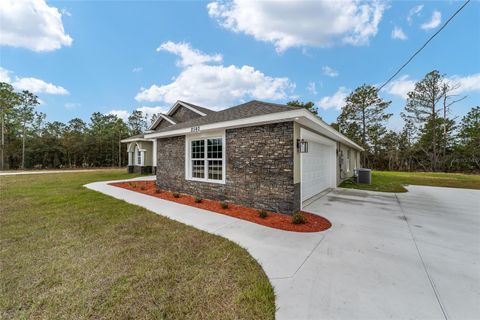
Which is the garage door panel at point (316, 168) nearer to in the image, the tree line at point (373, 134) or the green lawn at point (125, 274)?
the green lawn at point (125, 274)

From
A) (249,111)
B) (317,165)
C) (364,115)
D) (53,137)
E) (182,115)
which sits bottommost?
(317,165)

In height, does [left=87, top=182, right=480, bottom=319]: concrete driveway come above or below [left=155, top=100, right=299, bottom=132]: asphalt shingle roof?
below

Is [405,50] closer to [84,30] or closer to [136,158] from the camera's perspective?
[84,30]

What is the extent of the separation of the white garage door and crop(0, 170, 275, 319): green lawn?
4.13m

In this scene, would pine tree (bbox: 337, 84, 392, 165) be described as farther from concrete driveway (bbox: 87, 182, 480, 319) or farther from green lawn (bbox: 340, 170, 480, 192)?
concrete driveway (bbox: 87, 182, 480, 319)

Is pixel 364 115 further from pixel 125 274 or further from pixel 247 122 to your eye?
pixel 125 274

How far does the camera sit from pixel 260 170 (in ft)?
18.6

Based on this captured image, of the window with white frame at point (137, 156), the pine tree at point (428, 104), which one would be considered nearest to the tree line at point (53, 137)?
the window with white frame at point (137, 156)

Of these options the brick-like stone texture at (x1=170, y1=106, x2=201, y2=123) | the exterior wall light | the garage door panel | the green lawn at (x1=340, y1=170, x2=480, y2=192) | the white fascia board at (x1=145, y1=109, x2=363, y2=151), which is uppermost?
the brick-like stone texture at (x1=170, y1=106, x2=201, y2=123)

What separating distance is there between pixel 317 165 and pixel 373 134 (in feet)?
75.5

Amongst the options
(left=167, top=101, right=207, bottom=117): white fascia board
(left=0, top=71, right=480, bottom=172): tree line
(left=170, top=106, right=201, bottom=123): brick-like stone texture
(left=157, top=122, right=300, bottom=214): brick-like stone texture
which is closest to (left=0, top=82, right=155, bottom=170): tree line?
(left=0, top=71, right=480, bottom=172): tree line

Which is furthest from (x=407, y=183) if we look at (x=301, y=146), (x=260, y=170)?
(x=260, y=170)

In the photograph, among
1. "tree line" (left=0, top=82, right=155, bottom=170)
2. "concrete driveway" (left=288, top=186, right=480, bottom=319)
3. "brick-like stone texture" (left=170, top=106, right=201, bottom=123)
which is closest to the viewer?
"concrete driveway" (left=288, top=186, right=480, bottom=319)

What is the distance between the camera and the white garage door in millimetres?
6805
